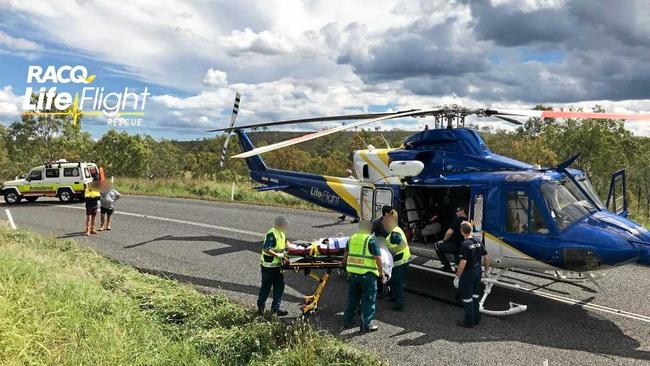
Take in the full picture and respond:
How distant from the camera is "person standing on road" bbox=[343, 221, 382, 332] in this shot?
759 centimetres

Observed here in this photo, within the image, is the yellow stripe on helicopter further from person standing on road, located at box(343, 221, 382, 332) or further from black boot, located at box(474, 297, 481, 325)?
black boot, located at box(474, 297, 481, 325)

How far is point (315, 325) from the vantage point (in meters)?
8.05

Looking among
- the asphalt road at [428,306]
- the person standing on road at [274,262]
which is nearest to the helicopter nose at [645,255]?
the asphalt road at [428,306]

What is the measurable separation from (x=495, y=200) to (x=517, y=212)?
450 mm

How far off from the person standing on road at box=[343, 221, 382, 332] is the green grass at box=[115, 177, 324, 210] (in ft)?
47.3

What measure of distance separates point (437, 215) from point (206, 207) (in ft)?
47.6

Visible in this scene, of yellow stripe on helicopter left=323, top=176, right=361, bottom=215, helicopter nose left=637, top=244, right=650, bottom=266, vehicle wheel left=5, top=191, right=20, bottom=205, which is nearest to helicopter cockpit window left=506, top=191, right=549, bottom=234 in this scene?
helicopter nose left=637, top=244, right=650, bottom=266

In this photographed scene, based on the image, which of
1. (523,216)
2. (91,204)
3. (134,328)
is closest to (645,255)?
(523,216)

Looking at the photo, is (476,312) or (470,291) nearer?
(470,291)

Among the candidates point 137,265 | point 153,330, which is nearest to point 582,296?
point 153,330

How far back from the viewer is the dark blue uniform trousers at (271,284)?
814 cm

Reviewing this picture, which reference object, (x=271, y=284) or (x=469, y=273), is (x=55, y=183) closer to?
(x=271, y=284)

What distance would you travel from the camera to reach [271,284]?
27.2ft

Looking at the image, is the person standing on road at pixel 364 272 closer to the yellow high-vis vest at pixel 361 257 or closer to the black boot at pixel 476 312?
the yellow high-vis vest at pixel 361 257
